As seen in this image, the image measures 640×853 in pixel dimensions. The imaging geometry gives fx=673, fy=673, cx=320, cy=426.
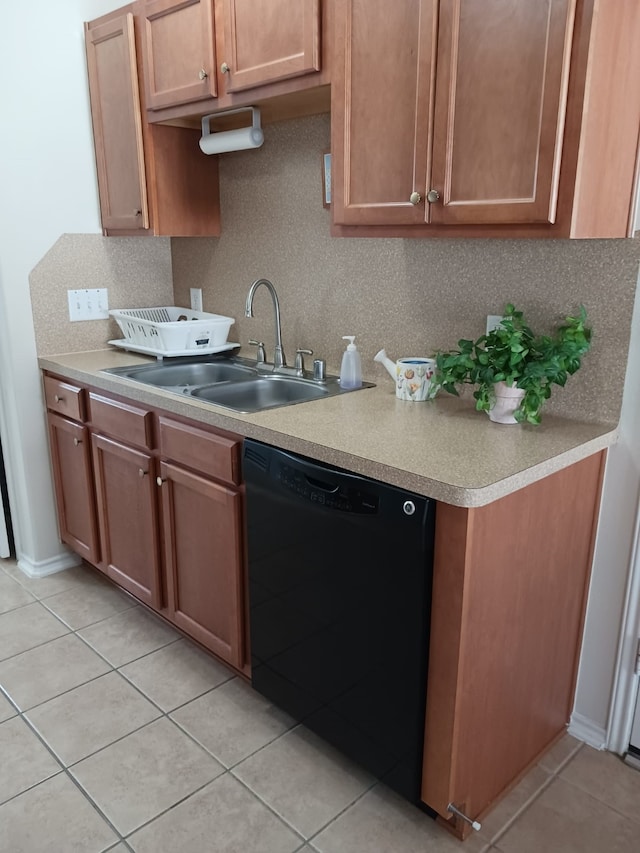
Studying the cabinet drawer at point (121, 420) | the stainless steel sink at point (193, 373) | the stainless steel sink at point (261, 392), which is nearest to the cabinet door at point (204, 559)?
the cabinet drawer at point (121, 420)

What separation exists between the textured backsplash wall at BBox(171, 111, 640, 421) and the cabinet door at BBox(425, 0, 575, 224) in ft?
1.07

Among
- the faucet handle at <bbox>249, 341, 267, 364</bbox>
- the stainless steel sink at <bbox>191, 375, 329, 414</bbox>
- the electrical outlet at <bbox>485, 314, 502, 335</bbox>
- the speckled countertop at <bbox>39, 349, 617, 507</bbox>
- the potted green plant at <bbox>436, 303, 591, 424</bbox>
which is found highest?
the electrical outlet at <bbox>485, 314, 502, 335</bbox>

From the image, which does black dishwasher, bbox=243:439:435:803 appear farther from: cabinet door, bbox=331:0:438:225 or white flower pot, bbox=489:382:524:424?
cabinet door, bbox=331:0:438:225

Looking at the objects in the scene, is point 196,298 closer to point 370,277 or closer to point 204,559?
point 370,277

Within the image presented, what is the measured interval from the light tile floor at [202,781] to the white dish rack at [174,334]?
3.73 ft

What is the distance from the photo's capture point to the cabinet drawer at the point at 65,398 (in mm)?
2545

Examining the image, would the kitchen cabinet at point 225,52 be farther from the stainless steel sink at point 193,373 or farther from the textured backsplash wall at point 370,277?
the stainless steel sink at point 193,373

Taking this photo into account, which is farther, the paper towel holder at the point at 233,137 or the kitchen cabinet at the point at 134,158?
the kitchen cabinet at the point at 134,158

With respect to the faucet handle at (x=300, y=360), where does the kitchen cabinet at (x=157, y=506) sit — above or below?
below

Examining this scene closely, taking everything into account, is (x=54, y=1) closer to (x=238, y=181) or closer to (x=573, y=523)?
(x=238, y=181)

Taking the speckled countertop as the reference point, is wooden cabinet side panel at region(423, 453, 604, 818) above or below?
below

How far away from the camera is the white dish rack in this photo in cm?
260

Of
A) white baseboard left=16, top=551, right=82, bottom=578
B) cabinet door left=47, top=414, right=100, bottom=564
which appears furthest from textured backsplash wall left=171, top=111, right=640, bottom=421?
white baseboard left=16, top=551, right=82, bottom=578

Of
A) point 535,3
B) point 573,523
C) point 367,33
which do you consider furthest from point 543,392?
point 367,33
